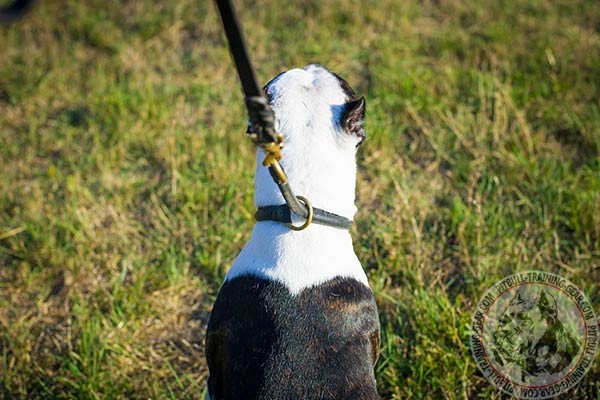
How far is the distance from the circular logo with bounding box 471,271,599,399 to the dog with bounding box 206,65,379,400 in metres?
0.81

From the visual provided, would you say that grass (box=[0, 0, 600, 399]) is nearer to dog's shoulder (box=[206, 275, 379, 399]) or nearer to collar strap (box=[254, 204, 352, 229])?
dog's shoulder (box=[206, 275, 379, 399])

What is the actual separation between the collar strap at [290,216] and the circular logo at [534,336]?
1093 millimetres

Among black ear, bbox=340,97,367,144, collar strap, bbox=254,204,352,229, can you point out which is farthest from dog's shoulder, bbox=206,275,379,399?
black ear, bbox=340,97,367,144

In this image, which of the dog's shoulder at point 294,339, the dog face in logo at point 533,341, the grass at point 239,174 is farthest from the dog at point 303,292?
the dog face in logo at point 533,341

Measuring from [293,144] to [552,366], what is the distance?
1.69m

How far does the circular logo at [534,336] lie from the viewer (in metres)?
2.58

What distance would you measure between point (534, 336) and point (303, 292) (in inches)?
54.5

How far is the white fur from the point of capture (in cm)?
205

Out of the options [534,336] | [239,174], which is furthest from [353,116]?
[239,174]

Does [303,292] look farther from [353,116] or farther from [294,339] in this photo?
[353,116]

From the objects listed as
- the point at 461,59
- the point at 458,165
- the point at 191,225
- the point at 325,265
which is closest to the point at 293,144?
the point at 325,265

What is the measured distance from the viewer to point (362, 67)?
472 cm

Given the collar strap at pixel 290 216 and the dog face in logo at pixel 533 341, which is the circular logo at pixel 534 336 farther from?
the collar strap at pixel 290 216

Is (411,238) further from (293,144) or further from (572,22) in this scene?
(572,22)
